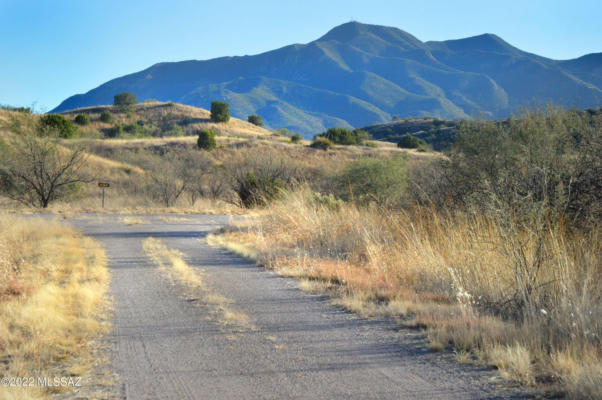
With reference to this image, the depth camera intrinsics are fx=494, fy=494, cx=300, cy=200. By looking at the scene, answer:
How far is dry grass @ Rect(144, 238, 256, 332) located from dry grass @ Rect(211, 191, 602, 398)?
151 centimetres

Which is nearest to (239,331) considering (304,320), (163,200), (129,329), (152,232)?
(304,320)

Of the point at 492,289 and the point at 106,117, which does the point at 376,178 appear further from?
the point at 106,117

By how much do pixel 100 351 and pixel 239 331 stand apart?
145 cm

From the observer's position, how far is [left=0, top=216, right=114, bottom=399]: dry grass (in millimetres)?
4395

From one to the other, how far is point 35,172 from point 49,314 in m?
29.1

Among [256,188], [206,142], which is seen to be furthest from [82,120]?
[256,188]

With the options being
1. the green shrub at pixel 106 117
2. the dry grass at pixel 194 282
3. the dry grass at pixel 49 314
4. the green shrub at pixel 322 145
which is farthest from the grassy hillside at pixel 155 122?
the dry grass at pixel 49 314

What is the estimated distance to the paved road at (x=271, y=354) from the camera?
389 centimetres

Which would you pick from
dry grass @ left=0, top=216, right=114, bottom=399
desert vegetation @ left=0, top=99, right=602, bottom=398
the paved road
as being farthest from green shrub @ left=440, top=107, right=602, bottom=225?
dry grass @ left=0, top=216, right=114, bottom=399

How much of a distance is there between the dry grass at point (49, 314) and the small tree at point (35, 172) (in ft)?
73.0

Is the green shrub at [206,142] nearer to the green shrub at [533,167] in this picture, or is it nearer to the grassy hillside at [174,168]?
the grassy hillside at [174,168]

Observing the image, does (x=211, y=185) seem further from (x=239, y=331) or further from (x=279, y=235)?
(x=239, y=331)

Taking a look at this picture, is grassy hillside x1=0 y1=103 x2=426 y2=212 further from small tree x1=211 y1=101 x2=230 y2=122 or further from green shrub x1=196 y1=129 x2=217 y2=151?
small tree x1=211 y1=101 x2=230 y2=122

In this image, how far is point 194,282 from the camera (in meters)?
8.52
